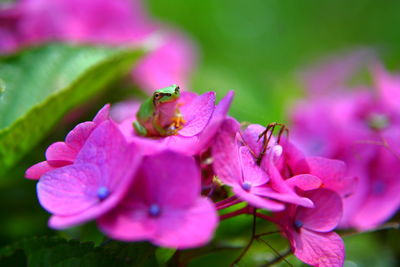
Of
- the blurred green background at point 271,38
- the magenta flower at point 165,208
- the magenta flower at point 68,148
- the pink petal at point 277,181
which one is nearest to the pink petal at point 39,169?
the magenta flower at point 68,148

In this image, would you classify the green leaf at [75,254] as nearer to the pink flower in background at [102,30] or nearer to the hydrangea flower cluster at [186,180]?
the hydrangea flower cluster at [186,180]

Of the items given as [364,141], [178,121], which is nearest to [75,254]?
[178,121]

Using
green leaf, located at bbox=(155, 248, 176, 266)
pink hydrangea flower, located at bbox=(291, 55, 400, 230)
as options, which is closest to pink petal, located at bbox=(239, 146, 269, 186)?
green leaf, located at bbox=(155, 248, 176, 266)

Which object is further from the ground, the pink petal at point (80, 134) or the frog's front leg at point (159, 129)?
the pink petal at point (80, 134)

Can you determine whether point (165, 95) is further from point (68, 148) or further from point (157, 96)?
point (68, 148)

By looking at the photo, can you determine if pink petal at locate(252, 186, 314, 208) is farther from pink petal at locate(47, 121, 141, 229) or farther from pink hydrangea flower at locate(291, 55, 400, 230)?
pink hydrangea flower at locate(291, 55, 400, 230)

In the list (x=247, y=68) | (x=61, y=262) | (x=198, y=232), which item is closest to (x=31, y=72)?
(x=61, y=262)

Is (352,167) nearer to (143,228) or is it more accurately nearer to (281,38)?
(143,228)
